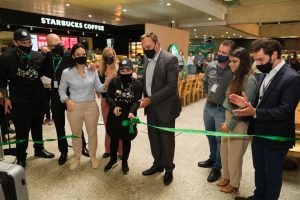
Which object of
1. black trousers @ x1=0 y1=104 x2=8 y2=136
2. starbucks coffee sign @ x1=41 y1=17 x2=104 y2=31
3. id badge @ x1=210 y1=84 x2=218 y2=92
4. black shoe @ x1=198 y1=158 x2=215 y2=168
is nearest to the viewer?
id badge @ x1=210 y1=84 x2=218 y2=92

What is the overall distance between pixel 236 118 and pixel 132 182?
1482mm

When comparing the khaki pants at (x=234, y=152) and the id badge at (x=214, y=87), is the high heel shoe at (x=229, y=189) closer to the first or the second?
the khaki pants at (x=234, y=152)

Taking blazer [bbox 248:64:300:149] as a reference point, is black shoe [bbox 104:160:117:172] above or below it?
below

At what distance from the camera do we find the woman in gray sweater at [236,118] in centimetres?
230

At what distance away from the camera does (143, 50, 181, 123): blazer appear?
8.75 ft

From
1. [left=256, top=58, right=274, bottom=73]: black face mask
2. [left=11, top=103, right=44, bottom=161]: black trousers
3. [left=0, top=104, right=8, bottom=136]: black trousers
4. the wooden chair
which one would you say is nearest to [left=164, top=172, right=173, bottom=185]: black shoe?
[left=256, top=58, right=274, bottom=73]: black face mask

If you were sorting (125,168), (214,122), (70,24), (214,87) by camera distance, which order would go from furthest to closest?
(70,24) < (125,168) < (214,122) < (214,87)

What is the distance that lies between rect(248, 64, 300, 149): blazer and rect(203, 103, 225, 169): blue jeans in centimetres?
76

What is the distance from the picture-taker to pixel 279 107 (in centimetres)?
184

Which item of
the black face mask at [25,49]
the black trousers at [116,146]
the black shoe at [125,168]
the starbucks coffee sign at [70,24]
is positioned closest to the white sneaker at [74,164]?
the black trousers at [116,146]

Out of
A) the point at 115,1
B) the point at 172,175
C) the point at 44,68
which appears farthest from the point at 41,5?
the point at 172,175

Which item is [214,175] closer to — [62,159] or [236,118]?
[236,118]

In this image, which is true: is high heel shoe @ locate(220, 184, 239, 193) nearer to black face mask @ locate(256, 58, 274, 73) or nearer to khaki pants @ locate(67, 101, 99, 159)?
black face mask @ locate(256, 58, 274, 73)

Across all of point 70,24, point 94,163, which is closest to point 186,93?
point 94,163
